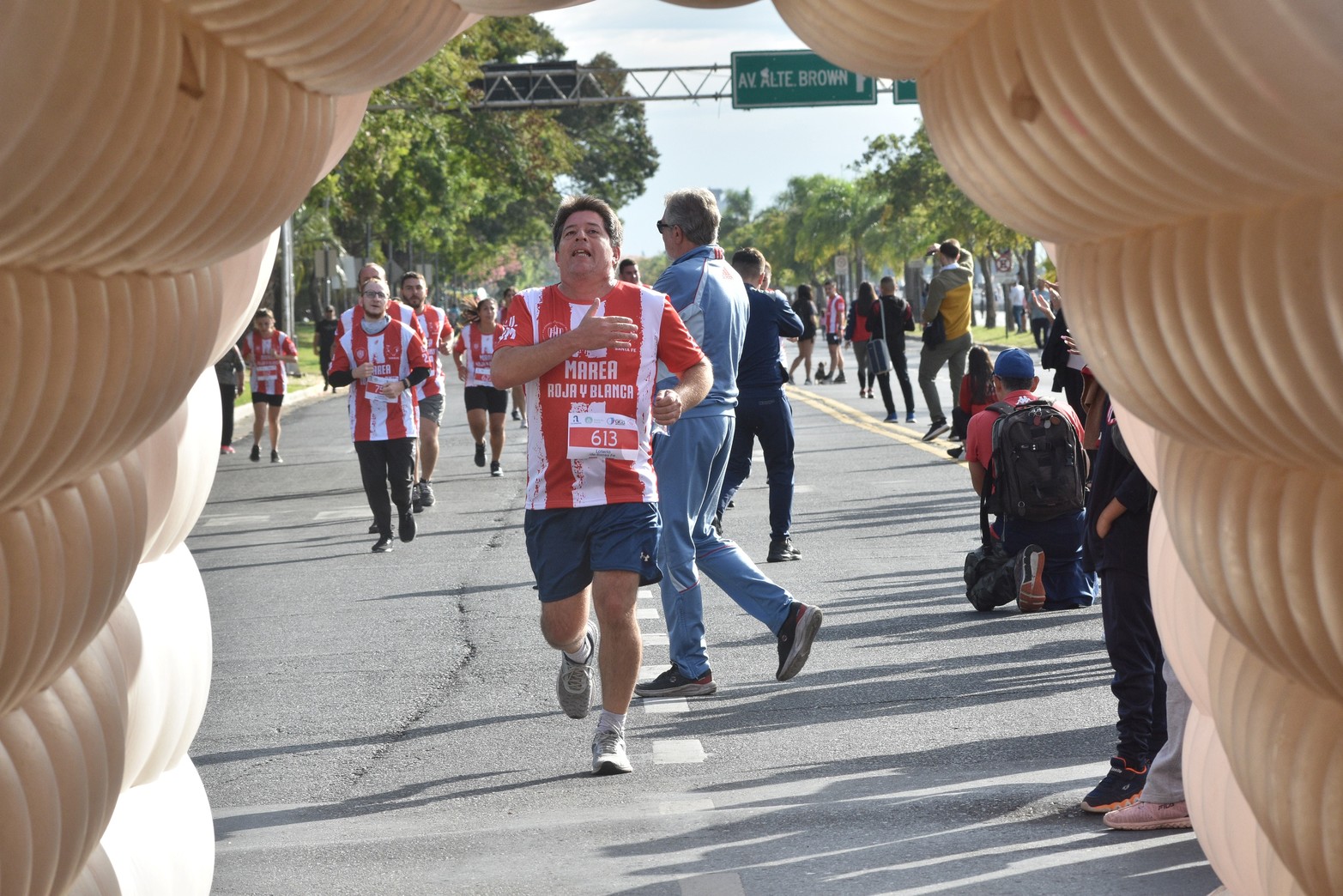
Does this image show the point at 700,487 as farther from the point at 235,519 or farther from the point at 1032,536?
the point at 235,519

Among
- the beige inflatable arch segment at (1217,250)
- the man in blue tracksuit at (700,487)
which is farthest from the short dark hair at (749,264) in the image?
the beige inflatable arch segment at (1217,250)

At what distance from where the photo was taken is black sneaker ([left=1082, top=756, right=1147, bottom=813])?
5.50m

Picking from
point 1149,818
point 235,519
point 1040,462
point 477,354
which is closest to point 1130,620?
point 1149,818

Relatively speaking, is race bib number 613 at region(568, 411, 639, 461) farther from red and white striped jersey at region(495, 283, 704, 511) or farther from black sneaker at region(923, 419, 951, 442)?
black sneaker at region(923, 419, 951, 442)

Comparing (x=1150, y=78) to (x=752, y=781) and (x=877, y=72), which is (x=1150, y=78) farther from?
(x=752, y=781)

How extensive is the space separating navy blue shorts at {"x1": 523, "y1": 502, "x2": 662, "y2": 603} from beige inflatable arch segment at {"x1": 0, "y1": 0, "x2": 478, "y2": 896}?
245 centimetres

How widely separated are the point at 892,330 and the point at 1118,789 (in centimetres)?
1743

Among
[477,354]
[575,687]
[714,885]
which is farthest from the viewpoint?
[477,354]

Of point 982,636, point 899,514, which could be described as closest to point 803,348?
point 899,514

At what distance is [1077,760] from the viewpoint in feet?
20.5

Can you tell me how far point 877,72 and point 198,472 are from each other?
71.3 inches

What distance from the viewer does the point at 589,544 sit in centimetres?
621

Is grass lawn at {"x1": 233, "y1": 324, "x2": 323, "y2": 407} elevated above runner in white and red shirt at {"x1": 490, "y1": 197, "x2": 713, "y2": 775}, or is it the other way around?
runner in white and red shirt at {"x1": 490, "y1": 197, "x2": 713, "y2": 775}

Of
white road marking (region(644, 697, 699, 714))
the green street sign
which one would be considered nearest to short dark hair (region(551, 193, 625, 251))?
white road marking (region(644, 697, 699, 714))
